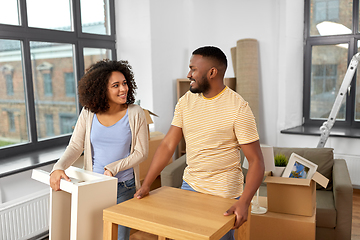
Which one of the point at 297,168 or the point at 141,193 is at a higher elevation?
the point at 141,193

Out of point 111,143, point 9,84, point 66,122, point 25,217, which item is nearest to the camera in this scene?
point 111,143

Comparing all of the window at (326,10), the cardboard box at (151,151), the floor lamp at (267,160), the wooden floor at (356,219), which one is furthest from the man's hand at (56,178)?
the window at (326,10)

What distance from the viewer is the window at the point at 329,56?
4117 millimetres

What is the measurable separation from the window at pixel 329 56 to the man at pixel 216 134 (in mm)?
3325

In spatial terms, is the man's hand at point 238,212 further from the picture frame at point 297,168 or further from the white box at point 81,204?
the picture frame at point 297,168

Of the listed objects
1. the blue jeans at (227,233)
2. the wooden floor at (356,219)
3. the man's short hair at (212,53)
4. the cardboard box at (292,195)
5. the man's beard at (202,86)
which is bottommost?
the wooden floor at (356,219)

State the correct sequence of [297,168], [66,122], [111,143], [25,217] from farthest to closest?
[66,122] → [25,217] → [297,168] → [111,143]

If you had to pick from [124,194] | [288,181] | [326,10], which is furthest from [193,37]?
[124,194]

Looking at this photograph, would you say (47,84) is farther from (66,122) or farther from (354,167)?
(354,167)

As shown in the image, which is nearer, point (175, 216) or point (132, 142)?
point (175, 216)

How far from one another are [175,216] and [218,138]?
1.25ft

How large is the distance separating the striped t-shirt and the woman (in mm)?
296

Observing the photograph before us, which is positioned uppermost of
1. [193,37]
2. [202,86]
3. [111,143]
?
[193,37]

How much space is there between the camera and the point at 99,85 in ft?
5.56
